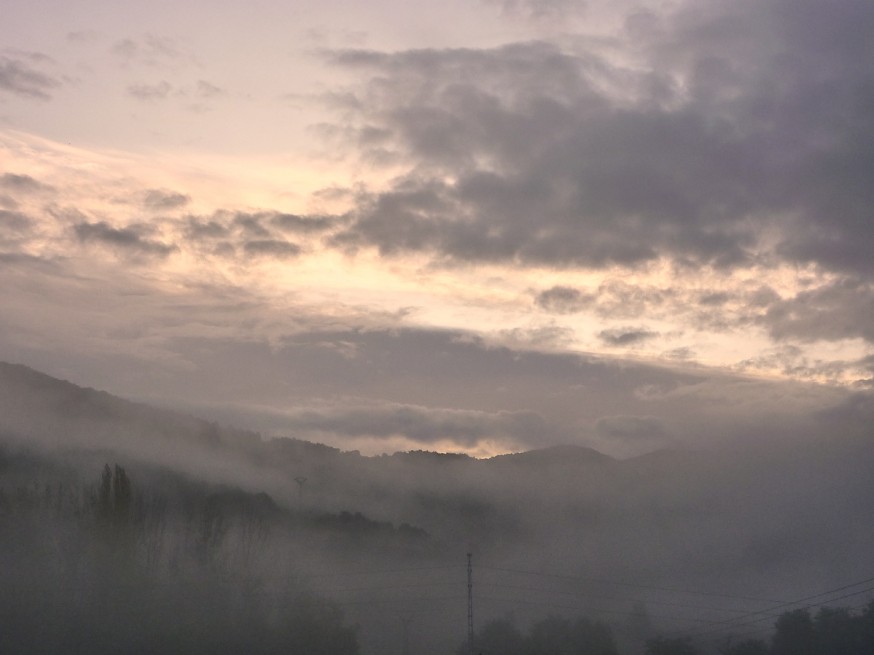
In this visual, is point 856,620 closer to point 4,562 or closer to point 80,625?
point 80,625

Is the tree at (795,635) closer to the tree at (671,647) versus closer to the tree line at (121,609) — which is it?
the tree at (671,647)

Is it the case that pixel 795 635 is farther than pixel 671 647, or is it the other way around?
pixel 671 647

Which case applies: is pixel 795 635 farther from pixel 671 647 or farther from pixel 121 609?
pixel 121 609

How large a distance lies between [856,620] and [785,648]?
1313cm

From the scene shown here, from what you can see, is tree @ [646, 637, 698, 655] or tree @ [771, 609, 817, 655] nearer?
tree @ [771, 609, 817, 655]

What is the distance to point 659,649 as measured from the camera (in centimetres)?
18700

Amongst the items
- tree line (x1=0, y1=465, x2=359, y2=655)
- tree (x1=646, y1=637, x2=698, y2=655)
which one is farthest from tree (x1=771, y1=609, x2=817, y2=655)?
tree line (x1=0, y1=465, x2=359, y2=655)

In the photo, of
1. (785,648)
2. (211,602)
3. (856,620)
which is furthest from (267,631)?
(856,620)

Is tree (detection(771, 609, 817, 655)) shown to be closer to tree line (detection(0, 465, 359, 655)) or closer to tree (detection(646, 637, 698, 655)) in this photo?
tree (detection(646, 637, 698, 655))

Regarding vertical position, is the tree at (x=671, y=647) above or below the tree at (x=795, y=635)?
below

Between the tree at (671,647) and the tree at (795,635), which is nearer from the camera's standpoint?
the tree at (795,635)

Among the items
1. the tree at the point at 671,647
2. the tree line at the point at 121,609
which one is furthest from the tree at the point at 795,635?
the tree line at the point at 121,609

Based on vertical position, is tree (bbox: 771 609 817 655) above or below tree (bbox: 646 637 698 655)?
above

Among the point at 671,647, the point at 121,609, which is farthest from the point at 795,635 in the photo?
the point at 121,609
